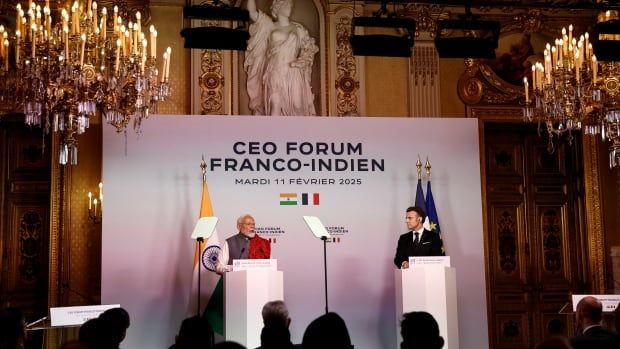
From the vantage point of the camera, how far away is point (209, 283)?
8.87m

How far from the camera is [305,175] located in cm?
943

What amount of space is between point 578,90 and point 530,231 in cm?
319

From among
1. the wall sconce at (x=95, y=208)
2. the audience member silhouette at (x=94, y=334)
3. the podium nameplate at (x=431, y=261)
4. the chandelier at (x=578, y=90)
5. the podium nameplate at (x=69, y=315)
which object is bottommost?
the podium nameplate at (x=69, y=315)

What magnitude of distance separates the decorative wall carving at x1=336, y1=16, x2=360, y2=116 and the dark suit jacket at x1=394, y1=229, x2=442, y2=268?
215cm

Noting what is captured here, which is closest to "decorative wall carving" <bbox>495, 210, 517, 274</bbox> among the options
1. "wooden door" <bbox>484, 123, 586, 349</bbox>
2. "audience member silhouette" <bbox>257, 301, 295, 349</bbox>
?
"wooden door" <bbox>484, 123, 586, 349</bbox>

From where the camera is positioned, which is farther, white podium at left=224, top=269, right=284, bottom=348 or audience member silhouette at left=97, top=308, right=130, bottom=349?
white podium at left=224, top=269, right=284, bottom=348

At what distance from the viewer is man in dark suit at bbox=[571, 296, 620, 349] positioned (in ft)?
13.4

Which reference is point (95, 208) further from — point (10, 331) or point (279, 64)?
point (10, 331)

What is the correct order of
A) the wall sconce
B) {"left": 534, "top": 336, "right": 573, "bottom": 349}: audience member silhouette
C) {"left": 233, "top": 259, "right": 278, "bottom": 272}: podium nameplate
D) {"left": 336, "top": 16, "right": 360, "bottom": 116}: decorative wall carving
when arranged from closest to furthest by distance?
{"left": 534, "top": 336, "right": 573, "bottom": 349}: audience member silhouette
{"left": 233, "top": 259, "right": 278, "bottom": 272}: podium nameplate
the wall sconce
{"left": 336, "top": 16, "right": 360, "bottom": 116}: decorative wall carving

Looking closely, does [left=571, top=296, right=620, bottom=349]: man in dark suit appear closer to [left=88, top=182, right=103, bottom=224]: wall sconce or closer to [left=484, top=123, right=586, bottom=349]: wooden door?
[left=484, top=123, right=586, bottom=349]: wooden door

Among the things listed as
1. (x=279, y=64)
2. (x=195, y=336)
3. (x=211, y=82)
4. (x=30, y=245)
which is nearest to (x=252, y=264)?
(x=211, y=82)

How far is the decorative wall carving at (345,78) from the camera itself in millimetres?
10094

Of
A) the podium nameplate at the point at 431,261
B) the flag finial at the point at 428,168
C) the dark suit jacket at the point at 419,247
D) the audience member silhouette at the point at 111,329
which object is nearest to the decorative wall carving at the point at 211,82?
the flag finial at the point at 428,168

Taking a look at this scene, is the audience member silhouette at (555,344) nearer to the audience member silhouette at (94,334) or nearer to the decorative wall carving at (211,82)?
the audience member silhouette at (94,334)
